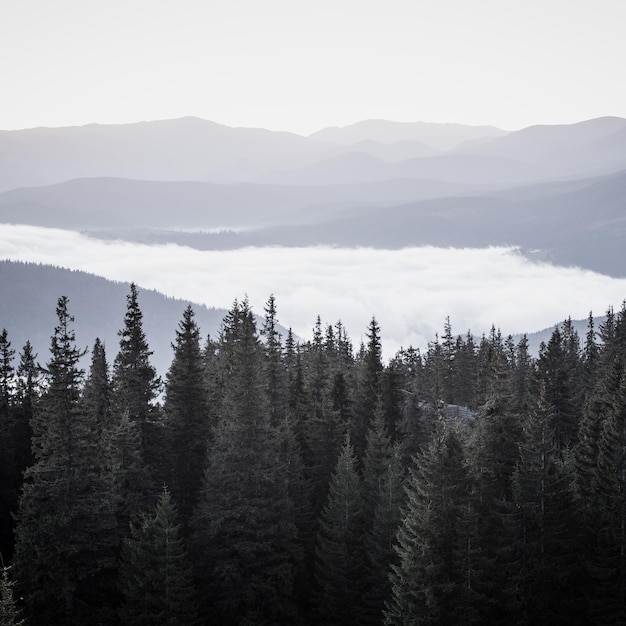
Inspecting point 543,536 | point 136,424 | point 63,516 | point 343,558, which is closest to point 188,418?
point 136,424

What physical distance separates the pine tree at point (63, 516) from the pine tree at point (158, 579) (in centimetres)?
244

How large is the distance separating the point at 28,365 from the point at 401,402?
3170 cm

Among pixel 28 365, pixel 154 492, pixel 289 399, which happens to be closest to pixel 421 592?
pixel 154 492

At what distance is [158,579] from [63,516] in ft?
18.6

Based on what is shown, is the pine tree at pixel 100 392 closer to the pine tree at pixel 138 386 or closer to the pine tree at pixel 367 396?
the pine tree at pixel 138 386

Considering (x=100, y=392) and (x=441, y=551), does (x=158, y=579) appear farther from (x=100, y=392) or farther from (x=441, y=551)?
(x=100, y=392)

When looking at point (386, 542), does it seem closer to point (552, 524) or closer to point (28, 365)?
point (552, 524)

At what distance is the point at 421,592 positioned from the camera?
32219 mm

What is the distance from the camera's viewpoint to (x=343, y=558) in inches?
1587

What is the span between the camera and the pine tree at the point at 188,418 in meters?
47.4

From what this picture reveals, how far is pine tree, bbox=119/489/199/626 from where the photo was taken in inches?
1347

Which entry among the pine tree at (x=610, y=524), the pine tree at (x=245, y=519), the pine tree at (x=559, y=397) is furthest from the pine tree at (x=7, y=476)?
the pine tree at (x=559, y=397)

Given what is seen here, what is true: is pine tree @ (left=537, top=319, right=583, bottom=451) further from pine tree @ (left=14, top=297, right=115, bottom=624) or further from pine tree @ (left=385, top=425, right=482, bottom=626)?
pine tree @ (left=14, top=297, right=115, bottom=624)

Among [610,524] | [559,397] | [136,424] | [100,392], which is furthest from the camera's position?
[559,397]
